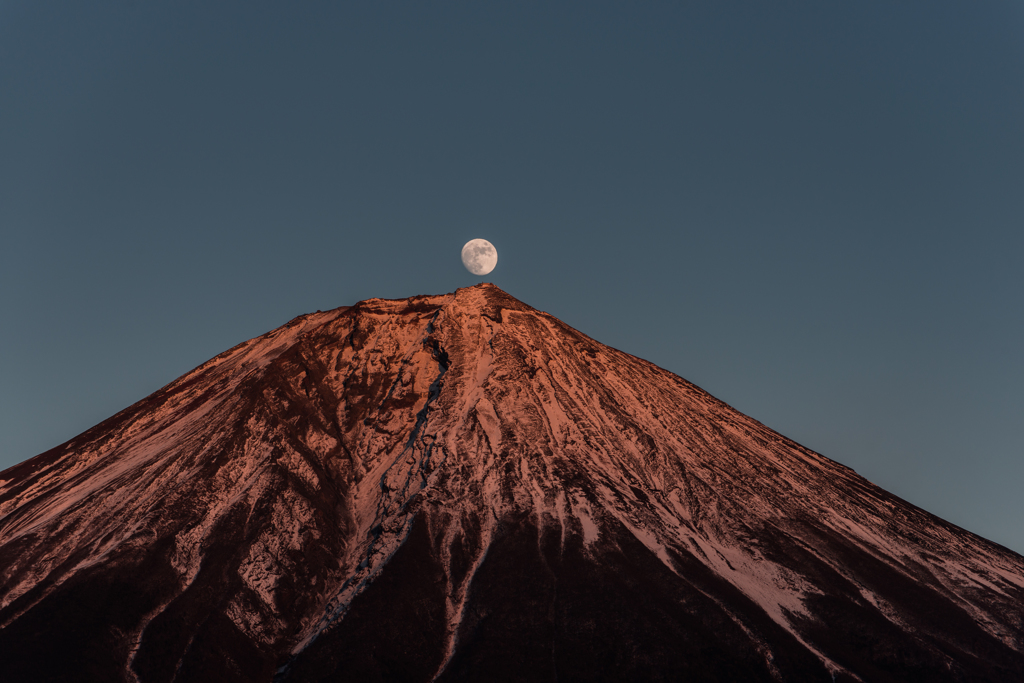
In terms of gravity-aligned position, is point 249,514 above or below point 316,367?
below

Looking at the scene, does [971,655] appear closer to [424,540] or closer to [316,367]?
[424,540]

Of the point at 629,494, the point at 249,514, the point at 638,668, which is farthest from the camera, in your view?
the point at 629,494

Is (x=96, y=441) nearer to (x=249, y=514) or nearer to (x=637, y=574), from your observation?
(x=249, y=514)

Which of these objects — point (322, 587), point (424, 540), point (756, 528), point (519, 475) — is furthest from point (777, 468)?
point (322, 587)

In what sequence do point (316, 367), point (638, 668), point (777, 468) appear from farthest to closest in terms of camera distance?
point (316, 367) → point (777, 468) → point (638, 668)

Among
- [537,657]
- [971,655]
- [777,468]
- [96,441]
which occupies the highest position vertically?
[777,468]

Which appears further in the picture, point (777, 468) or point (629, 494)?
point (777, 468)

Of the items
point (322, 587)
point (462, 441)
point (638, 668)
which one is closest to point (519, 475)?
point (462, 441)
